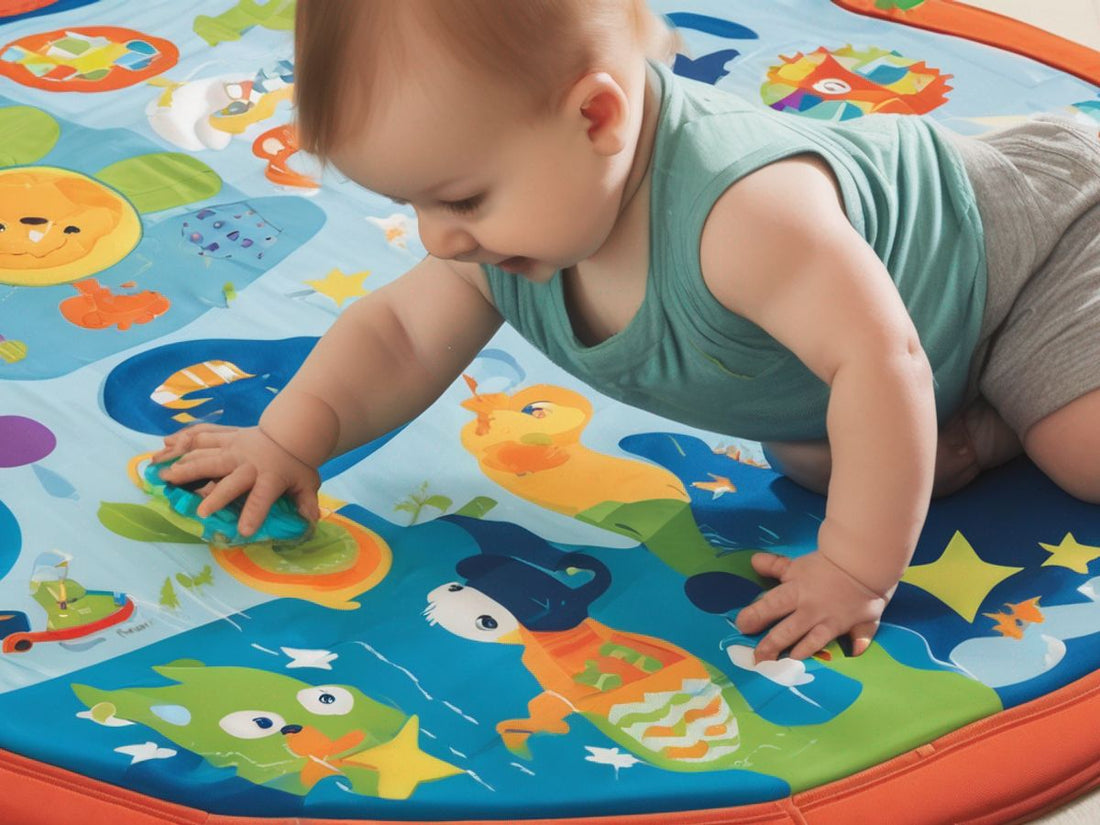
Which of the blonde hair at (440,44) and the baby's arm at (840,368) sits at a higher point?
the blonde hair at (440,44)

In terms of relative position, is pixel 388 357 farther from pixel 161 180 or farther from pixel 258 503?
pixel 161 180

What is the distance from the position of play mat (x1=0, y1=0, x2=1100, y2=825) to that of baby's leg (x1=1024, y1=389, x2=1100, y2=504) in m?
0.02

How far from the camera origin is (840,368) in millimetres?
788

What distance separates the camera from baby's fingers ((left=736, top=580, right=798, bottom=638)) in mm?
820

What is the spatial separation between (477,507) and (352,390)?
0.38 ft

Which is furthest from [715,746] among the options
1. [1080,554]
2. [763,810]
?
[1080,554]

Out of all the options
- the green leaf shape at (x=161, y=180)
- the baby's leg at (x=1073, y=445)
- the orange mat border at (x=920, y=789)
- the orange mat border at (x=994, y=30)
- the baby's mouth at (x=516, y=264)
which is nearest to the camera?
the orange mat border at (x=920, y=789)

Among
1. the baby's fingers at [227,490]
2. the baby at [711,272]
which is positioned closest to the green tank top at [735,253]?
the baby at [711,272]

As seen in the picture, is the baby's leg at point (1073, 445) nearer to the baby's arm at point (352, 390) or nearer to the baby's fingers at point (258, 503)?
the baby's arm at point (352, 390)

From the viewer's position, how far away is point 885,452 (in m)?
0.79

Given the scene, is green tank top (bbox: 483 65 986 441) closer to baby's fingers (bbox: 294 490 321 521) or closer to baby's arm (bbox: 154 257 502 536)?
baby's arm (bbox: 154 257 502 536)

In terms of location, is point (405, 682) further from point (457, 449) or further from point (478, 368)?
point (478, 368)

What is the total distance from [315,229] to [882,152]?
1.66 feet

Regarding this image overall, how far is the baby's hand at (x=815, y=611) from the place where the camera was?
0.81 meters
